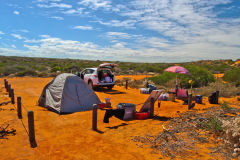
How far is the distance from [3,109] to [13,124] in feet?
7.27

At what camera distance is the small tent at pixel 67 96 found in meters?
7.72

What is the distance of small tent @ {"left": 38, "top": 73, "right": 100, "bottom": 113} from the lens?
304 inches

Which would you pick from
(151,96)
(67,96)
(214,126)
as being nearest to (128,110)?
(151,96)

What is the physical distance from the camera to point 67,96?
782 centimetres

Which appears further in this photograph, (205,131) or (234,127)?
(205,131)

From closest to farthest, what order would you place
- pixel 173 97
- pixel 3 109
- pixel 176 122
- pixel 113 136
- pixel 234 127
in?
pixel 234 127, pixel 113 136, pixel 176 122, pixel 3 109, pixel 173 97

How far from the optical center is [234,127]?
461 cm

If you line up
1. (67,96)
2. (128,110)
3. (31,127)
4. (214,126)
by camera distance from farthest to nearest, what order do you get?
(67,96) < (128,110) < (214,126) < (31,127)

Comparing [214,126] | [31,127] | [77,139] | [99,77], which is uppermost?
[99,77]

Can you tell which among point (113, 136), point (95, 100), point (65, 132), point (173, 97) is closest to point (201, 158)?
point (113, 136)

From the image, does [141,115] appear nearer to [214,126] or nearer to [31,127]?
[214,126]

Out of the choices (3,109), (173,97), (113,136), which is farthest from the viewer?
(173,97)

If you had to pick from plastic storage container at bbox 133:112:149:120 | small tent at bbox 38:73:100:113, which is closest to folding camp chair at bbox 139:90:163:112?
plastic storage container at bbox 133:112:149:120

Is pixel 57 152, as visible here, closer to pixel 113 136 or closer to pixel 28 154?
pixel 28 154
